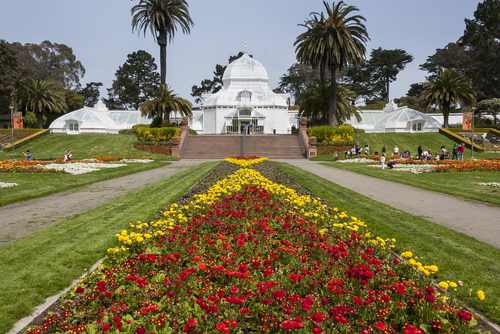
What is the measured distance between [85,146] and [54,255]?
106 feet

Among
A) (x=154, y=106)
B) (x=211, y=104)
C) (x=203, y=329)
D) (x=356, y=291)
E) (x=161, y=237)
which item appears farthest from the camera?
(x=211, y=104)

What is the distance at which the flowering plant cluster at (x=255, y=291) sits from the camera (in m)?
2.62

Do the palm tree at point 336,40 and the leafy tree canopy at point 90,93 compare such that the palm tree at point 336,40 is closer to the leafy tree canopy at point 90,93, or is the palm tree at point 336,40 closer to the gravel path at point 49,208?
the gravel path at point 49,208

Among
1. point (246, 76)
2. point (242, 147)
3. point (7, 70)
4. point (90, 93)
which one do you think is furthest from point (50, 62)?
point (242, 147)

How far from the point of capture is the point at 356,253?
409cm

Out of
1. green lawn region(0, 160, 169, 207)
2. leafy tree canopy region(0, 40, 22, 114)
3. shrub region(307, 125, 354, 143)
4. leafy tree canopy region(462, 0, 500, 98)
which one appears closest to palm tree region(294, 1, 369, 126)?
shrub region(307, 125, 354, 143)

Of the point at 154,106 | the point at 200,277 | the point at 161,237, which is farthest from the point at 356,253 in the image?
the point at 154,106

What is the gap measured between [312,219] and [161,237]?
8.39 feet

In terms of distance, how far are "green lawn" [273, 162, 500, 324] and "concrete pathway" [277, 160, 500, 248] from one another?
535mm

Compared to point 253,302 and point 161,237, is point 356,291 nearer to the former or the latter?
point 253,302

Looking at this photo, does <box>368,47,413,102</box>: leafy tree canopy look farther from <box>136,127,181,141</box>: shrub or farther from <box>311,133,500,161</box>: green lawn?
<box>136,127,181,141</box>: shrub

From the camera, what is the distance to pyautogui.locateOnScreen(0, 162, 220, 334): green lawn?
343cm

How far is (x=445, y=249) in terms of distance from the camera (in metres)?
5.05

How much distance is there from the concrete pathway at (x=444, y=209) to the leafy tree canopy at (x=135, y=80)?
79.3 m
